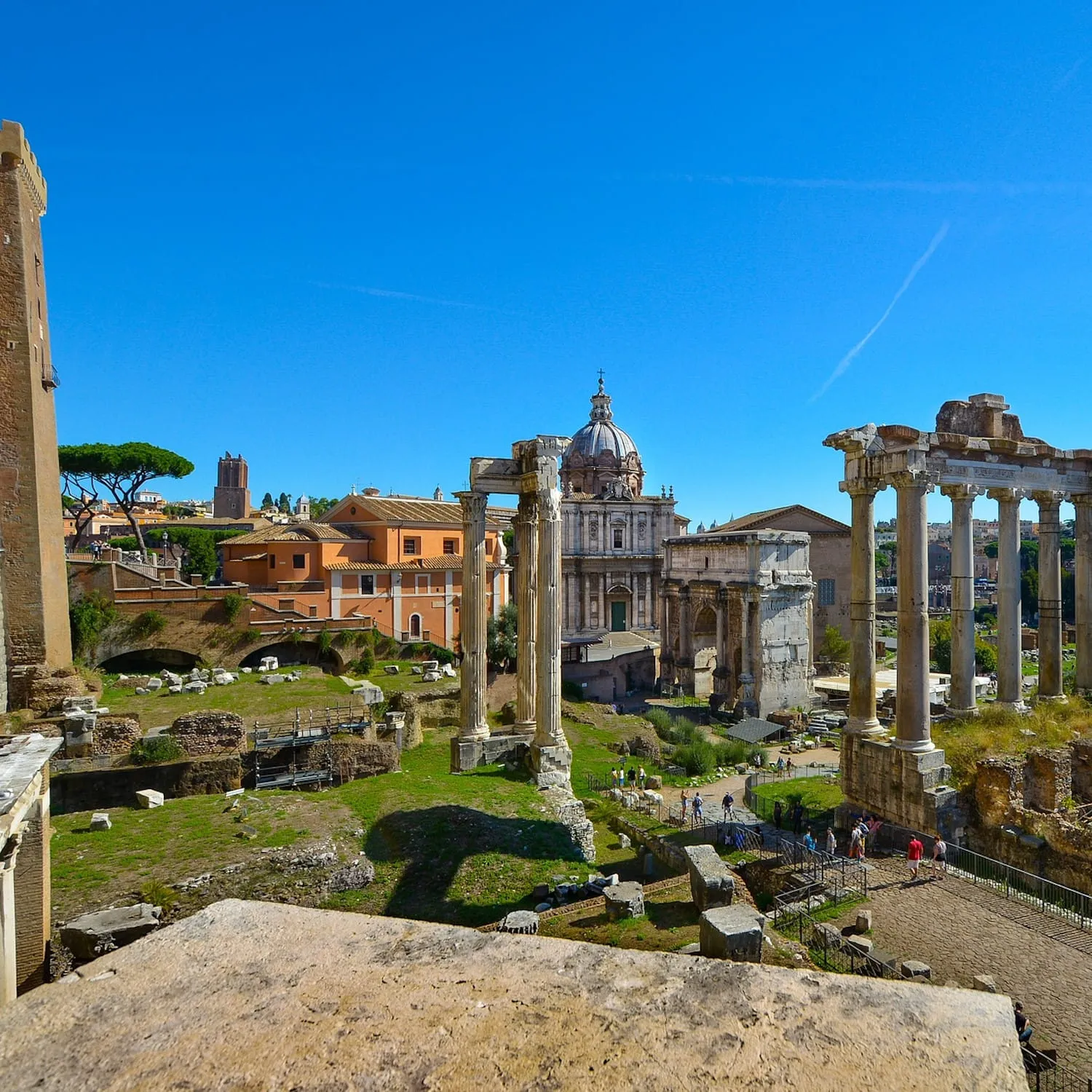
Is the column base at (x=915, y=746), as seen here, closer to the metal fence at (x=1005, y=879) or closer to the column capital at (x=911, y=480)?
the metal fence at (x=1005, y=879)

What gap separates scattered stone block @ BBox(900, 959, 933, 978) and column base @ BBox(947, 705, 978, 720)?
850 cm

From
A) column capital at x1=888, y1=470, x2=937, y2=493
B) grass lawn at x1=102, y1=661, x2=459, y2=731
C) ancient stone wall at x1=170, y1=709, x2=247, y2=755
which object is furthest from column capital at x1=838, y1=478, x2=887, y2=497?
grass lawn at x1=102, y1=661, x2=459, y2=731

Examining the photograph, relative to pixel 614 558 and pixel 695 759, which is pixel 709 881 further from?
pixel 614 558

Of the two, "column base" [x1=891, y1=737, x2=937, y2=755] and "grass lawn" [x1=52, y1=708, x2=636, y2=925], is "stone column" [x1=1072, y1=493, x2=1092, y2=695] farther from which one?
"grass lawn" [x1=52, y1=708, x2=636, y2=925]

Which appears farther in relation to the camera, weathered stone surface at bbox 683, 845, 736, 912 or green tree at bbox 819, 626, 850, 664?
green tree at bbox 819, 626, 850, 664

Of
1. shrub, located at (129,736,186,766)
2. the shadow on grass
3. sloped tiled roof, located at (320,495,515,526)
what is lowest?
the shadow on grass

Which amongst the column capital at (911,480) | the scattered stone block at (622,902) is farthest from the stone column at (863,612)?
the scattered stone block at (622,902)

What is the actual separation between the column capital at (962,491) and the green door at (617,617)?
3045 centimetres

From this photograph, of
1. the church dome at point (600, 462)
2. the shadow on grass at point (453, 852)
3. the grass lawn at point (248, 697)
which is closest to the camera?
the shadow on grass at point (453, 852)

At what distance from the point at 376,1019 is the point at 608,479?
155 ft

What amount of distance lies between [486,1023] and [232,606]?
1098 inches

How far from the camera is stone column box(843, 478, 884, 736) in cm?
1305

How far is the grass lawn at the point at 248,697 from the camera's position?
18.6m

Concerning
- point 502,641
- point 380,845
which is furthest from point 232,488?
point 380,845
